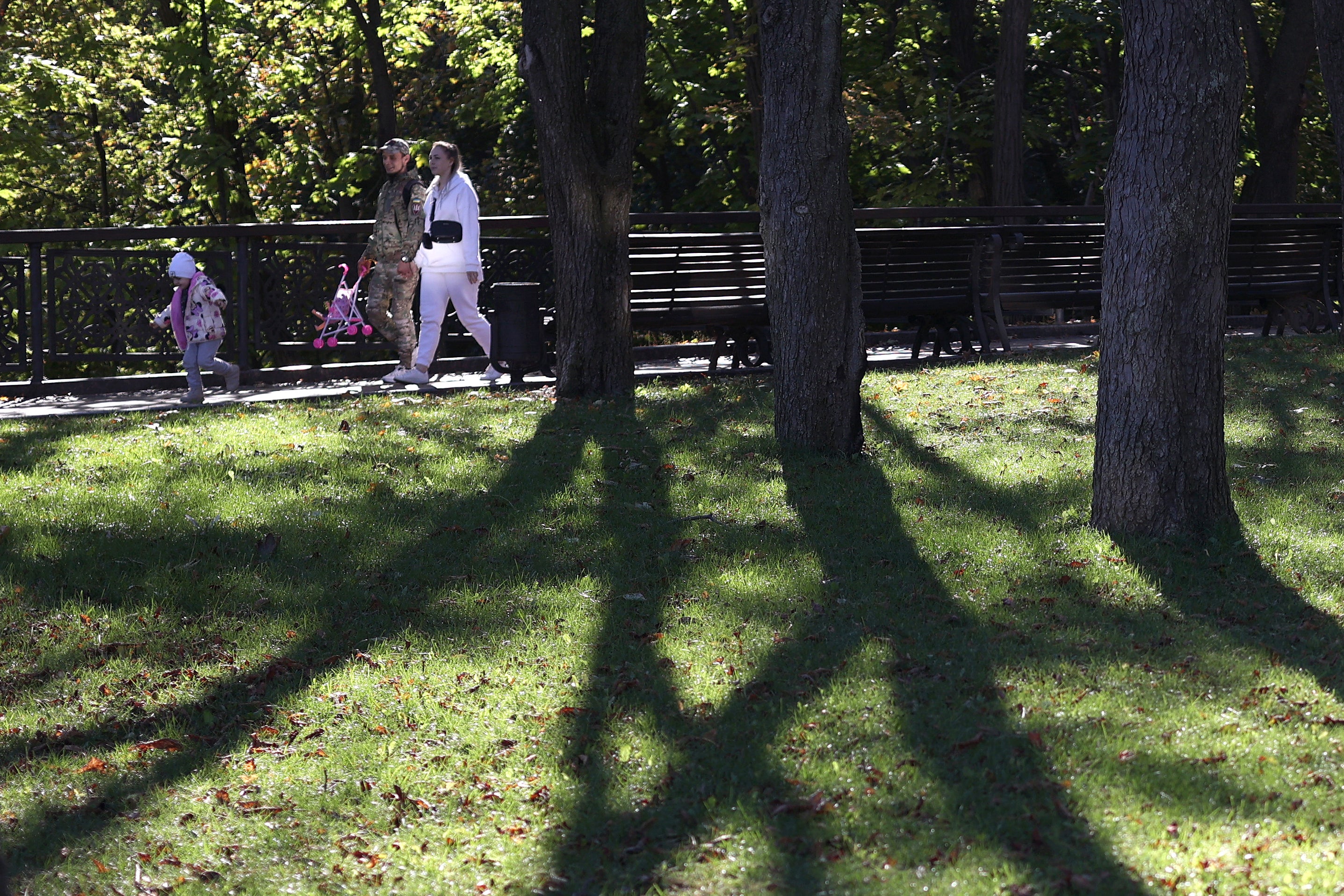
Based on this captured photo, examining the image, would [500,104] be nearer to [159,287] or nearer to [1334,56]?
[159,287]

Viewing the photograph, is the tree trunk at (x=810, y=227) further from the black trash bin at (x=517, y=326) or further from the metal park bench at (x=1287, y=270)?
the metal park bench at (x=1287, y=270)

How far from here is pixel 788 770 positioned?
424cm

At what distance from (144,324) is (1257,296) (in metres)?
11.4

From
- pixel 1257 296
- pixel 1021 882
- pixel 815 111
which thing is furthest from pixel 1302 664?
pixel 1257 296


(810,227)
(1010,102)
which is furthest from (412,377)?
(1010,102)

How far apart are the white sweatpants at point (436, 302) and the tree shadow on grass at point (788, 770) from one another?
7023 mm

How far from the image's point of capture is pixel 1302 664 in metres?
5.01

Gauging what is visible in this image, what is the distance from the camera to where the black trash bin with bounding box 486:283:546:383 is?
12047mm

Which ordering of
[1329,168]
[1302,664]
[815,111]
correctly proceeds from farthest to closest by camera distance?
[1329,168]
[815,111]
[1302,664]

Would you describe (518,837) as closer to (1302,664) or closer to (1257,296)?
(1302,664)

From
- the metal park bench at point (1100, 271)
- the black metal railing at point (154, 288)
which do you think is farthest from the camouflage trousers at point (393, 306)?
the metal park bench at point (1100, 271)

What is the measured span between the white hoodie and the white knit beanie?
1923mm

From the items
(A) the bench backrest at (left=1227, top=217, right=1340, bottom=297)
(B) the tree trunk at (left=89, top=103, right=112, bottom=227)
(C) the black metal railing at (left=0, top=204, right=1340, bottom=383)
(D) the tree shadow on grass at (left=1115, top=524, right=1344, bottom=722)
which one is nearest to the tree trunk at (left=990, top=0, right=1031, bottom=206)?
(A) the bench backrest at (left=1227, top=217, right=1340, bottom=297)

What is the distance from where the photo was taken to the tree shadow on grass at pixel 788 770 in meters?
3.72
